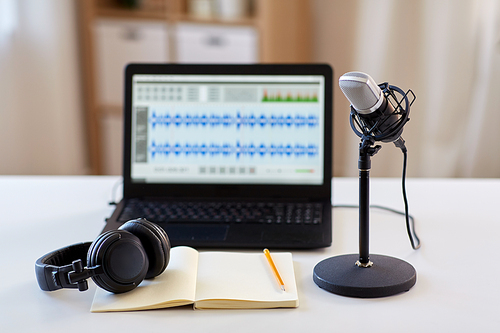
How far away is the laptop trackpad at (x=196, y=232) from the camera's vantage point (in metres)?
0.81

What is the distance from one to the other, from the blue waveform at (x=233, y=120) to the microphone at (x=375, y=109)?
13.8 inches

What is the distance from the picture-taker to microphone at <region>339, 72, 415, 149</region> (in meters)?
0.57

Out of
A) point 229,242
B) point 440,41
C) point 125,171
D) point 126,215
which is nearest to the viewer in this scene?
point 229,242

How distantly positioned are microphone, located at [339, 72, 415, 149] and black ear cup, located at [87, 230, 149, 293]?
0.32 m

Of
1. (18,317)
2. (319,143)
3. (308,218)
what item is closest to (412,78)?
(319,143)

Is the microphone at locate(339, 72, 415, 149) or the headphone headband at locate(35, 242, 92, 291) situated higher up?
the microphone at locate(339, 72, 415, 149)

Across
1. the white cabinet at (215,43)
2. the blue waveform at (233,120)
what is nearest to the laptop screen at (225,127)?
the blue waveform at (233,120)

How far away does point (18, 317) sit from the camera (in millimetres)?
584

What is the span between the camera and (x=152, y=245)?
65 centimetres

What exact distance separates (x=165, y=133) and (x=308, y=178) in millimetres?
303

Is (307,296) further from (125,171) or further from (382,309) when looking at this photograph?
(125,171)

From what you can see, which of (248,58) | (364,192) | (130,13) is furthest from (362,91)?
(130,13)

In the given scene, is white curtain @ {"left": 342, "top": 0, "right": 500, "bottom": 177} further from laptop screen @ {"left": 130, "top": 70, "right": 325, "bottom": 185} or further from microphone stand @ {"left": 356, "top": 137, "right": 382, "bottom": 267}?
microphone stand @ {"left": 356, "top": 137, "right": 382, "bottom": 267}

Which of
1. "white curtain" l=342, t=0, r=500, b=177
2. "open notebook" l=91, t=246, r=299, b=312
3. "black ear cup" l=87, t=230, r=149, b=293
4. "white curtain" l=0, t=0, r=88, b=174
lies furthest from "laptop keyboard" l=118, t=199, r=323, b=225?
"white curtain" l=0, t=0, r=88, b=174
